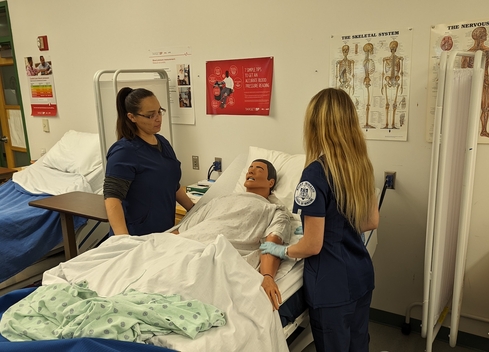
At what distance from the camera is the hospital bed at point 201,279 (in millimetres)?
1291

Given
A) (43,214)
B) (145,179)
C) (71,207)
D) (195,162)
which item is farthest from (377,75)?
(43,214)

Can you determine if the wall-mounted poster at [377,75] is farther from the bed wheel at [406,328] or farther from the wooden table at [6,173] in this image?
the wooden table at [6,173]

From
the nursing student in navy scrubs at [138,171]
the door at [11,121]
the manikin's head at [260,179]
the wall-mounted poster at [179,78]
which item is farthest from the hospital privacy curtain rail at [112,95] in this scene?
the door at [11,121]

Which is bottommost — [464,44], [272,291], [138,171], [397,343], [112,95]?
[397,343]

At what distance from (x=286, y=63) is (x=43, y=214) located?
1864 millimetres

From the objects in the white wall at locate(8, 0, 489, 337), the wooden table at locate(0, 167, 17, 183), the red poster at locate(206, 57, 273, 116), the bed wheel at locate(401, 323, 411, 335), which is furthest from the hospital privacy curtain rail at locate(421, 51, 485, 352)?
the wooden table at locate(0, 167, 17, 183)

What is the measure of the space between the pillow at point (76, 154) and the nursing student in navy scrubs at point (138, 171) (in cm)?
134

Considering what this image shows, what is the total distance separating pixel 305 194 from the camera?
1.46 metres

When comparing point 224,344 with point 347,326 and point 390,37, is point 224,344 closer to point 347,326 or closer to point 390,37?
point 347,326

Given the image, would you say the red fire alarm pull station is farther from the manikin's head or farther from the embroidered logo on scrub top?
the embroidered logo on scrub top

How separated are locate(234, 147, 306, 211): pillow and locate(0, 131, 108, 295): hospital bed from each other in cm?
123

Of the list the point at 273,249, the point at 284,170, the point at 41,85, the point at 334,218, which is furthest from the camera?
the point at 41,85

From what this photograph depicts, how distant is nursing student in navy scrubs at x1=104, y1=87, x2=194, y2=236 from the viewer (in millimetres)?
1932

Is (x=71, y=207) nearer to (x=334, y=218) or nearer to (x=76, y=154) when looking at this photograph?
(x=76, y=154)
